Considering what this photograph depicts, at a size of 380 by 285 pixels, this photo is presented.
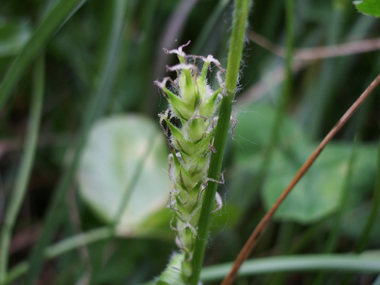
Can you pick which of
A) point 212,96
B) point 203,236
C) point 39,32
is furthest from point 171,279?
point 39,32

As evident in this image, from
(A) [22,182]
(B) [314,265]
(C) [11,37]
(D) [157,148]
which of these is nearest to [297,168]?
(D) [157,148]

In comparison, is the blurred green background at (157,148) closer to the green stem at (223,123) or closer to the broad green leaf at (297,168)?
the broad green leaf at (297,168)

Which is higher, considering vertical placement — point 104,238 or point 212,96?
point 212,96

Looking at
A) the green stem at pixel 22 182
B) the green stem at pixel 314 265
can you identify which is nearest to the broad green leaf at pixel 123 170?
the green stem at pixel 22 182

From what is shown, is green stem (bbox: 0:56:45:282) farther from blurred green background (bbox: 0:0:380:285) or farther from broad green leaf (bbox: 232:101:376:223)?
broad green leaf (bbox: 232:101:376:223)

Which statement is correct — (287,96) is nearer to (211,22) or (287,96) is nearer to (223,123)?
(211,22)

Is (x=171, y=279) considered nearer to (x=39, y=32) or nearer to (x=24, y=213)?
(x=39, y=32)

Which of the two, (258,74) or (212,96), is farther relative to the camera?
(258,74)

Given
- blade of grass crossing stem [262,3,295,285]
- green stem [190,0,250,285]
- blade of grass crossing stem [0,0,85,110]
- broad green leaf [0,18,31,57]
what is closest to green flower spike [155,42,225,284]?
green stem [190,0,250,285]
